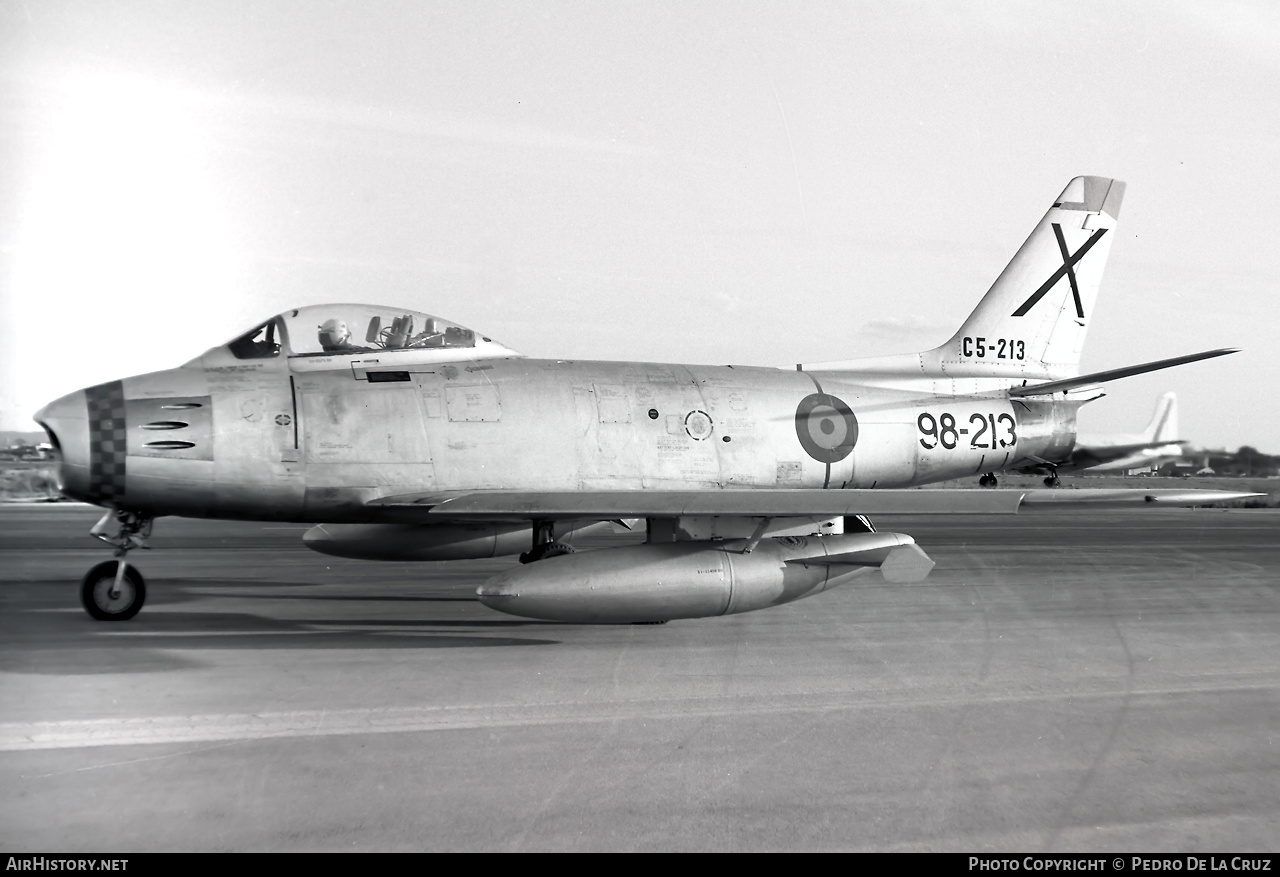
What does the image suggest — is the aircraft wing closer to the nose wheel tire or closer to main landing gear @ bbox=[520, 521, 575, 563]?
main landing gear @ bbox=[520, 521, 575, 563]

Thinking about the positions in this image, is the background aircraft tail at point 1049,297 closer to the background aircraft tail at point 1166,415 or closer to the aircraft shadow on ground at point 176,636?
the aircraft shadow on ground at point 176,636

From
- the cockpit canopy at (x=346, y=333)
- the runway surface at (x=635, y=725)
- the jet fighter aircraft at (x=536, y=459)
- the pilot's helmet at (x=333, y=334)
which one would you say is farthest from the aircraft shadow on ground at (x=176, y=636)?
the pilot's helmet at (x=333, y=334)

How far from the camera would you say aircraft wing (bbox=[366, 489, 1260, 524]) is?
7.62 meters

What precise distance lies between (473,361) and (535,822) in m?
5.52

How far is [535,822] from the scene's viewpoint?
414 cm

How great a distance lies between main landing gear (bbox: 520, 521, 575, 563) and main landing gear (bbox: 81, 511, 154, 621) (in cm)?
316

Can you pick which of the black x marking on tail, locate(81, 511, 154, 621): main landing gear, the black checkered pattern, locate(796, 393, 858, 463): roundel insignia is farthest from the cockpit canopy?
the black x marking on tail

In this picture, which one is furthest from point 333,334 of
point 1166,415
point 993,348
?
point 1166,415

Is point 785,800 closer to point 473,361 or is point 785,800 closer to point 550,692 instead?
point 550,692

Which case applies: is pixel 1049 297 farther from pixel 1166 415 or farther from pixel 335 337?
pixel 1166 415

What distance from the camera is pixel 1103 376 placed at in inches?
409

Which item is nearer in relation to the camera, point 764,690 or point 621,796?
point 621,796

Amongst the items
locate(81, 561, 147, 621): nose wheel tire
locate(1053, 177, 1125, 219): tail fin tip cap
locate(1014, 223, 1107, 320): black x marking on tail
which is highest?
locate(1053, 177, 1125, 219): tail fin tip cap
